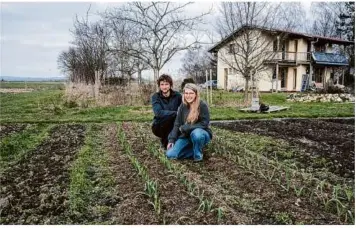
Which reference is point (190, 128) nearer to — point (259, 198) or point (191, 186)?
point (191, 186)

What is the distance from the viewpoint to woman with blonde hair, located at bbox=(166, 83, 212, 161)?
6191mm

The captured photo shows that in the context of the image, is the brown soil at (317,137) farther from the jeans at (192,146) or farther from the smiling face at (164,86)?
the smiling face at (164,86)

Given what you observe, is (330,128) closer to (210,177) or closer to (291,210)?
(210,177)

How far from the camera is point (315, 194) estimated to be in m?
4.57

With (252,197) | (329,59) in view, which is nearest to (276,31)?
(329,59)

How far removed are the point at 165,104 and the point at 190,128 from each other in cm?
91

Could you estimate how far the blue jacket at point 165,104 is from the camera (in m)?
6.96

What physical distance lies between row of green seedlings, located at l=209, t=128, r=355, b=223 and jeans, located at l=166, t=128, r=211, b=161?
0.47 meters

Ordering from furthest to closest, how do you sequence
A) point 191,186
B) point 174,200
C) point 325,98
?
point 325,98 → point 191,186 → point 174,200

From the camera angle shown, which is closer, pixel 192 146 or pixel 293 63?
pixel 192 146

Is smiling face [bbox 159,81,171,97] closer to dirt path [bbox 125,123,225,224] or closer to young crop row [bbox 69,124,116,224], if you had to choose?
dirt path [bbox 125,123,225,224]

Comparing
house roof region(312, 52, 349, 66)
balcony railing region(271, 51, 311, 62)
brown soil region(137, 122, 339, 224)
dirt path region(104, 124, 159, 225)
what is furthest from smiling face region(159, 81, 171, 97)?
house roof region(312, 52, 349, 66)

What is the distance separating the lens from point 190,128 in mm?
6316

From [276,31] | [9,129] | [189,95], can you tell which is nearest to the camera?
[189,95]
